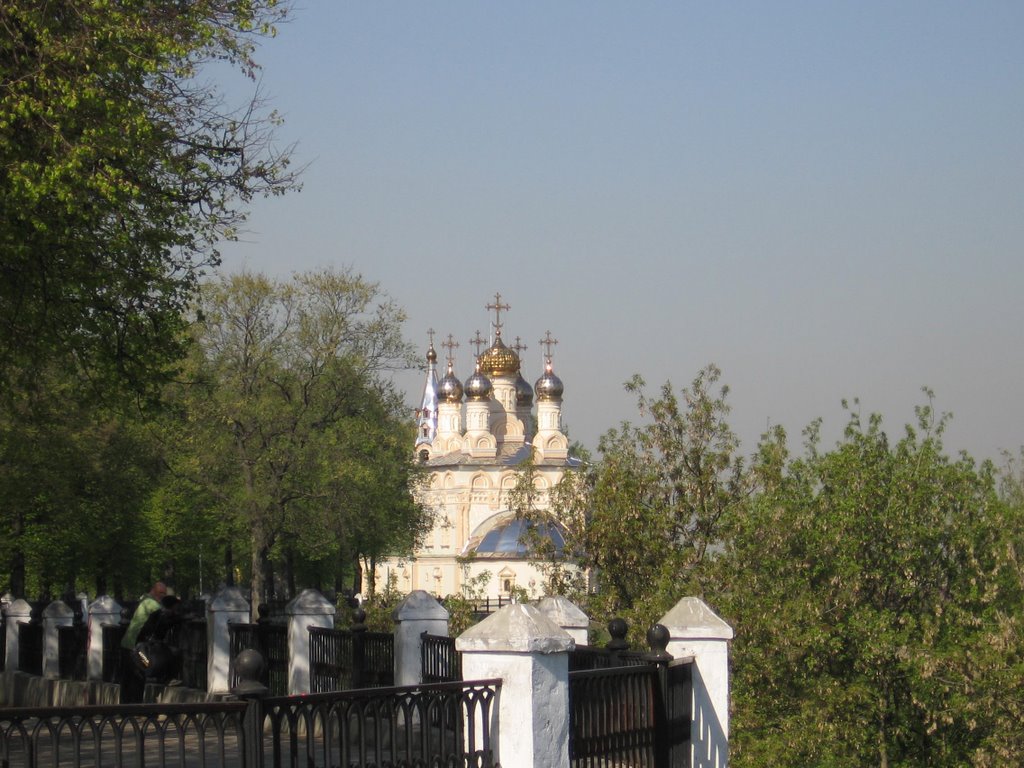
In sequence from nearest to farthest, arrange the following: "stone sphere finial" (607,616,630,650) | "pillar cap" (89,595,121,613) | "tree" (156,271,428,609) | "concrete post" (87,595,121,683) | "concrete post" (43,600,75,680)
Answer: "stone sphere finial" (607,616,630,650)
"concrete post" (87,595,121,683)
"pillar cap" (89,595,121,613)
"concrete post" (43,600,75,680)
"tree" (156,271,428,609)

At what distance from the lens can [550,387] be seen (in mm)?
96250

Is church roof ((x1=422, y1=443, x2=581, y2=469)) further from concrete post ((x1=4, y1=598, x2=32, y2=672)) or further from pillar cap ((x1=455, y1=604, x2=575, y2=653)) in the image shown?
pillar cap ((x1=455, y1=604, x2=575, y2=653))

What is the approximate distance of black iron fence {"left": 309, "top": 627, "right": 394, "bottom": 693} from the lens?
576 inches

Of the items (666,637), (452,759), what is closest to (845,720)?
(666,637)

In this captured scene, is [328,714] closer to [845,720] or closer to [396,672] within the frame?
[396,672]

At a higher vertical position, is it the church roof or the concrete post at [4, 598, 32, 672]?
the church roof

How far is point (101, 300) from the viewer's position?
1555cm

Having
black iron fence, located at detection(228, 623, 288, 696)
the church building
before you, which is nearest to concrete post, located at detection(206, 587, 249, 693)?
black iron fence, located at detection(228, 623, 288, 696)

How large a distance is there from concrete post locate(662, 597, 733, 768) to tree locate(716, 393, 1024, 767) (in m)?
15.3

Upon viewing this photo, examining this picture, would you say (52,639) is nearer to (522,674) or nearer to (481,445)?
(522,674)

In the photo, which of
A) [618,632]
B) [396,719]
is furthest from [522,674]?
[618,632]

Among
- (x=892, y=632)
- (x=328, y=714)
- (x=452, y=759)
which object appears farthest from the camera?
(x=892, y=632)

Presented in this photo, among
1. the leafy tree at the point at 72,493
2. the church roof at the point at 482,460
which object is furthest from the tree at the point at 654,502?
the church roof at the point at 482,460

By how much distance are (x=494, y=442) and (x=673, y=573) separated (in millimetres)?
69962
